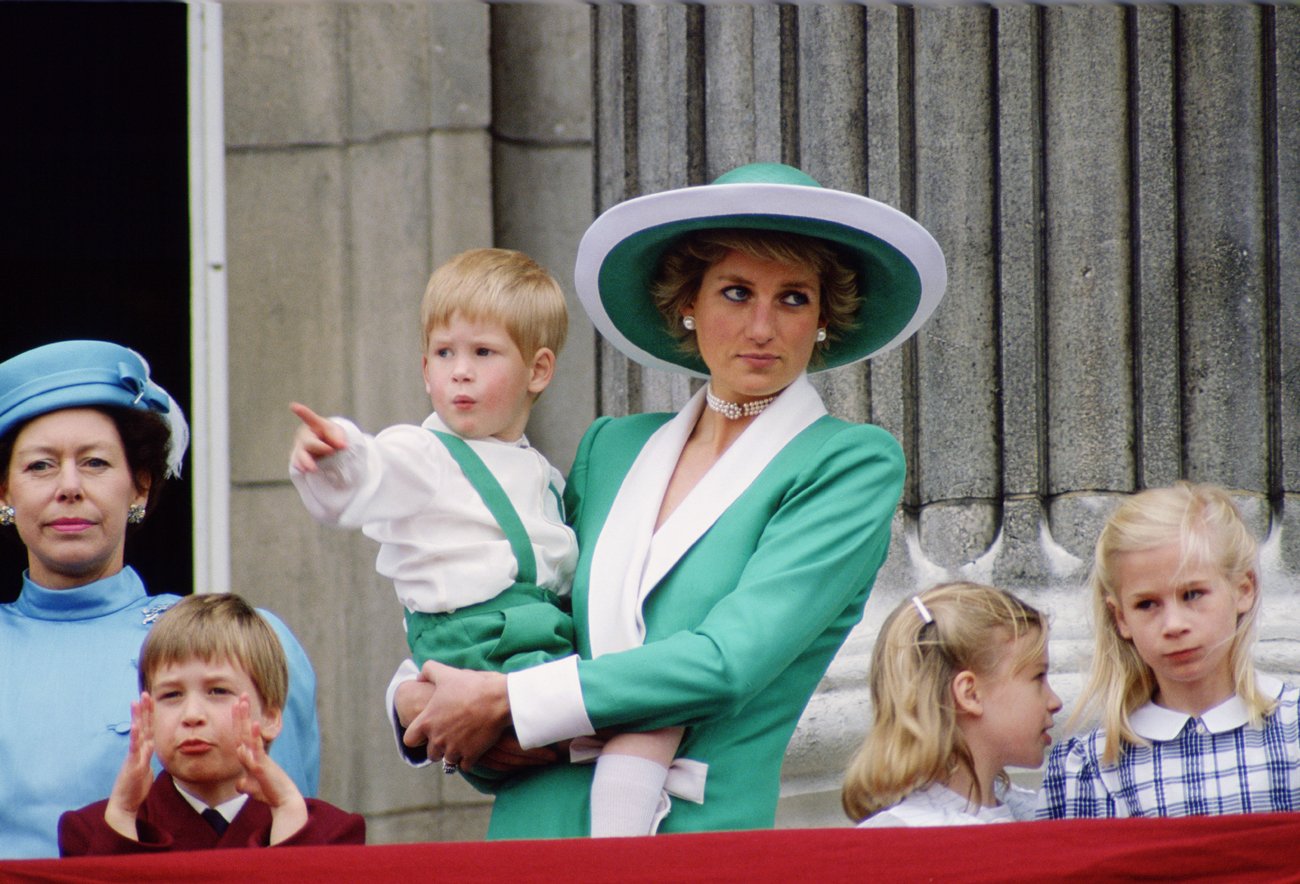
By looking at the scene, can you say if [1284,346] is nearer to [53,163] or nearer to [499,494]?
[499,494]

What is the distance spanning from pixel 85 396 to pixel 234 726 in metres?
0.69

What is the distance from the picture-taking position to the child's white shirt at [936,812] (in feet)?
8.90

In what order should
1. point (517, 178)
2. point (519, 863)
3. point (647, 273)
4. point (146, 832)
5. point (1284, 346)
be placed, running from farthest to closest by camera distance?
point (517, 178) → point (1284, 346) → point (647, 273) → point (146, 832) → point (519, 863)

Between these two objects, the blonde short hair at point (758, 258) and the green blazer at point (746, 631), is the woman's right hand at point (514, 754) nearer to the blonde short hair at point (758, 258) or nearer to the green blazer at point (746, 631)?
the green blazer at point (746, 631)

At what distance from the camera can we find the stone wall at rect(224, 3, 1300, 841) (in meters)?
4.13

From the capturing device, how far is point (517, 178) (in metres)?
4.92

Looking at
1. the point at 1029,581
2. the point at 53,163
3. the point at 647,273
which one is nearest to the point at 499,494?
the point at 647,273

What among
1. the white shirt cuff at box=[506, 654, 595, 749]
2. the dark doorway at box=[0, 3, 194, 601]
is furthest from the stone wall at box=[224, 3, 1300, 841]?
the white shirt cuff at box=[506, 654, 595, 749]

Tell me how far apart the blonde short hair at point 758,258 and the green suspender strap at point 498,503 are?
0.40 metres

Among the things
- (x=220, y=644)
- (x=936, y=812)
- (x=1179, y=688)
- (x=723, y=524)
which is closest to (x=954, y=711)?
(x=936, y=812)

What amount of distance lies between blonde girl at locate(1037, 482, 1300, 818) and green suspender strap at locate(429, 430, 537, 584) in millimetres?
799

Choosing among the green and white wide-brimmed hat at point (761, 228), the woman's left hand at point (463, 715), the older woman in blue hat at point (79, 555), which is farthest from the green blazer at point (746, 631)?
the older woman in blue hat at point (79, 555)

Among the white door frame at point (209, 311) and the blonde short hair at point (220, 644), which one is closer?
the blonde short hair at point (220, 644)

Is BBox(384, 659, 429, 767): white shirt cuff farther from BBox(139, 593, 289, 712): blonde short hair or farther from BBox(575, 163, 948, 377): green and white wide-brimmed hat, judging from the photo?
BBox(575, 163, 948, 377): green and white wide-brimmed hat
